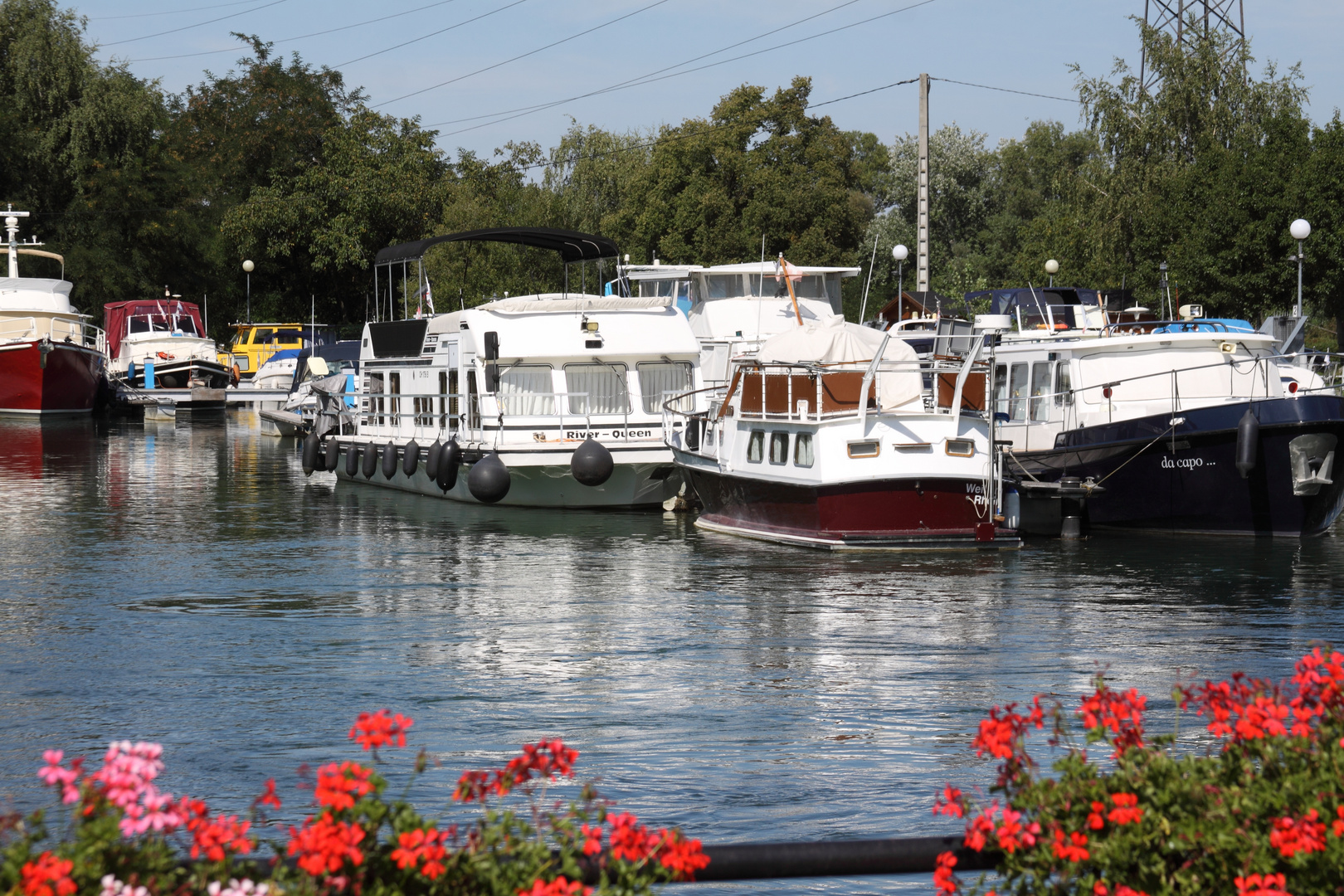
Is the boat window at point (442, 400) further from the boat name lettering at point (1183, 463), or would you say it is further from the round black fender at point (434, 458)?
the boat name lettering at point (1183, 463)

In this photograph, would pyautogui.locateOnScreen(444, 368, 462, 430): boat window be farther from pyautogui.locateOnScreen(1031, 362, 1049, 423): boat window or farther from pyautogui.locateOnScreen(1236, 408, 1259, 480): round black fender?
pyautogui.locateOnScreen(1236, 408, 1259, 480): round black fender

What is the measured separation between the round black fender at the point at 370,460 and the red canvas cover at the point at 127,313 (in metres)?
35.7

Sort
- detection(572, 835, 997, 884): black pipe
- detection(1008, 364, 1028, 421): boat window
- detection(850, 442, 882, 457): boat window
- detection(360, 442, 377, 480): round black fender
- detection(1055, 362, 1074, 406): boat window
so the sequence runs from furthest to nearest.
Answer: detection(360, 442, 377, 480): round black fender, detection(1008, 364, 1028, 421): boat window, detection(1055, 362, 1074, 406): boat window, detection(850, 442, 882, 457): boat window, detection(572, 835, 997, 884): black pipe

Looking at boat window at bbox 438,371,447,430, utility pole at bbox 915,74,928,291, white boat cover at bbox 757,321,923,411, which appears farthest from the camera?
utility pole at bbox 915,74,928,291

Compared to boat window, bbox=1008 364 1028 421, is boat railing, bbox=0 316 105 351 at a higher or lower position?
higher

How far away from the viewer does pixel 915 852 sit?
162 inches

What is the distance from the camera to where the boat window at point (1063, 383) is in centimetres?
2258

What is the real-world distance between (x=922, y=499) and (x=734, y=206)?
1757 inches

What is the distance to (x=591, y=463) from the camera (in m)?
23.0

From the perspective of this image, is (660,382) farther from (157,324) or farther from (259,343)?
(259,343)

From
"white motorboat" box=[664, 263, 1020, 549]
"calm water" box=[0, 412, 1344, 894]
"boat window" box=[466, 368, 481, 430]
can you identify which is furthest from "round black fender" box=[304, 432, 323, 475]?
"white motorboat" box=[664, 263, 1020, 549]

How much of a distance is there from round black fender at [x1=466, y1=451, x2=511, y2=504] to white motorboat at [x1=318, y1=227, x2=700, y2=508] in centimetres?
2

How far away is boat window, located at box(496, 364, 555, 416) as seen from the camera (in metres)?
24.6

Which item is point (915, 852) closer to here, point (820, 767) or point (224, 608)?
point (820, 767)
